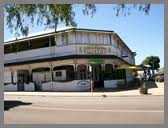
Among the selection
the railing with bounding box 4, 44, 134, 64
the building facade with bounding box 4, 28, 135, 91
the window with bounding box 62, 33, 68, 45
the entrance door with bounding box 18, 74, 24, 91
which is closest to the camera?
the building facade with bounding box 4, 28, 135, 91

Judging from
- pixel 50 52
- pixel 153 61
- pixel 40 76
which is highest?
pixel 153 61

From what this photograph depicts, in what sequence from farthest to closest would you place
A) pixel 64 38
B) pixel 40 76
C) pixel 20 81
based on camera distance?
1. pixel 20 81
2. pixel 40 76
3. pixel 64 38

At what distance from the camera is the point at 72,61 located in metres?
39.4

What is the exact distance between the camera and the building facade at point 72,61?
39.7 meters

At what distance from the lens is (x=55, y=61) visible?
40.8 meters

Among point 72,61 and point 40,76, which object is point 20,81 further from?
point 72,61

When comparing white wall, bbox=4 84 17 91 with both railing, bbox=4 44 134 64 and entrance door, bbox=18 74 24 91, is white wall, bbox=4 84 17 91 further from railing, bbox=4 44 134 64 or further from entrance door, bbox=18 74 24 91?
railing, bbox=4 44 134 64

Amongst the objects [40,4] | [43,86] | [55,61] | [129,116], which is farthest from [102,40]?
[40,4]

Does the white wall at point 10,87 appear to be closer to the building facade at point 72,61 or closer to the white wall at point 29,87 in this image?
the building facade at point 72,61

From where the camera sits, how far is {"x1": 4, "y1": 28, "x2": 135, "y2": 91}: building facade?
3966 cm

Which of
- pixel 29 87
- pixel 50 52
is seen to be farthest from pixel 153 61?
pixel 50 52

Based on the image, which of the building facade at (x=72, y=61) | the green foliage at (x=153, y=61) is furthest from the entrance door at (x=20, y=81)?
the green foliage at (x=153, y=61)

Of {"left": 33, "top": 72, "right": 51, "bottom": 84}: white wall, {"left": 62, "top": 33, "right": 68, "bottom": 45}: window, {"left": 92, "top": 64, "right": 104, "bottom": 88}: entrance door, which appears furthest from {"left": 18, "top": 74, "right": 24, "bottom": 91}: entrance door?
{"left": 92, "top": 64, "right": 104, "bottom": 88}: entrance door

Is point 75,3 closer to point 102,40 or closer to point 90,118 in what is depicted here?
point 90,118
